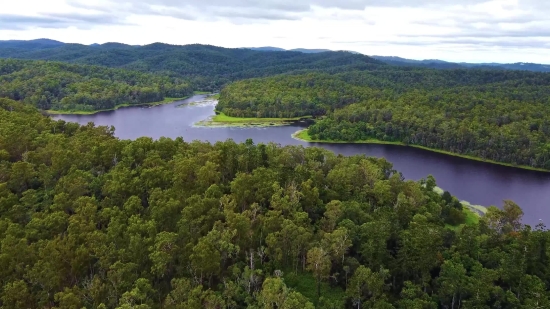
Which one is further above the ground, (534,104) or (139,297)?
(534,104)

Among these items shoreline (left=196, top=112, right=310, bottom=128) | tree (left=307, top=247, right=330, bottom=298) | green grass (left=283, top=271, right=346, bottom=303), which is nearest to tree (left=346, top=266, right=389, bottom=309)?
green grass (left=283, top=271, right=346, bottom=303)

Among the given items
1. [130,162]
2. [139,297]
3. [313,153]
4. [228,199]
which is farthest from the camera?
[313,153]

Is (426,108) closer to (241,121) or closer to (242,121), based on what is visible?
(242,121)

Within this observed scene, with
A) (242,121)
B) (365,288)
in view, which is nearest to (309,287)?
(365,288)

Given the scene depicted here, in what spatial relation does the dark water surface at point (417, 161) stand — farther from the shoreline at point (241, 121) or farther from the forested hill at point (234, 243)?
the forested hill at point (234, 243)

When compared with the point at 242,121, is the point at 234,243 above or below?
above

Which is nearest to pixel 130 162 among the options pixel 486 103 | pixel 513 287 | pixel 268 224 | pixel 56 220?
pixel 56 220

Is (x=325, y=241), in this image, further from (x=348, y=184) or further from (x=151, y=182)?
(x=151, y=182)

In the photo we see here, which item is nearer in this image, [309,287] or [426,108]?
[309,287]
